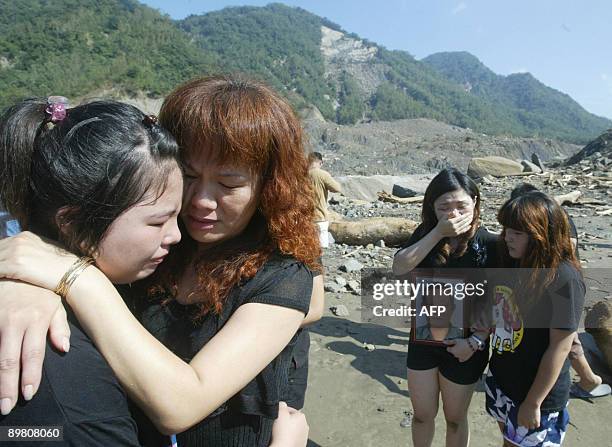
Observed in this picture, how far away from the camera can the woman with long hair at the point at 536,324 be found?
2.22 meters

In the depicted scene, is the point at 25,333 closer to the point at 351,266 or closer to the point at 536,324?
the point at 536,324

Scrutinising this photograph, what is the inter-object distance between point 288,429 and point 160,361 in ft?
1.77

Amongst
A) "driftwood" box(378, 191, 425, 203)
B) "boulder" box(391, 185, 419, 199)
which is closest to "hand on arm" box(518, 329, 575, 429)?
"driftwood" box(378, 191, 425, 203)

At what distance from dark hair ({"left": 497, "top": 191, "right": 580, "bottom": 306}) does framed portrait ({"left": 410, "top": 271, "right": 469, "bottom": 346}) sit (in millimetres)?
433

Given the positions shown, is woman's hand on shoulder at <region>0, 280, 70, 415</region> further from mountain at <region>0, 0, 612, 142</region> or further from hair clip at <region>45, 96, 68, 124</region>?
mountain at <region>0, 0, 612, 142</region>

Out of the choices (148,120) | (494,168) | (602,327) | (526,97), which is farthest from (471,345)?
(526,97)

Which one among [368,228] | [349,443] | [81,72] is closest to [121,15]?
[81,72]

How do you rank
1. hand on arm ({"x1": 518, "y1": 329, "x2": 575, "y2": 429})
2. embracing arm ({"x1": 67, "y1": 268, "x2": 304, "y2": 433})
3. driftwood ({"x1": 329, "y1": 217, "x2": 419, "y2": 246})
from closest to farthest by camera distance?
embracing arm ({"x1": 67, "y1": 268, "x2": 304, "y2": 433})
hand on arm ({"x1": 518, "y1": 329, "x2": 575, "y2": 429})
driftwood ({"x1": 329, "y1": 217, "x2": 419, "y2": 246})

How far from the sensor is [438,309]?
2.75m

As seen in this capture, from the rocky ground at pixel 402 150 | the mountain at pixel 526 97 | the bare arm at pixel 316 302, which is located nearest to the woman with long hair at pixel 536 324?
the bare arm at pixel 316 302

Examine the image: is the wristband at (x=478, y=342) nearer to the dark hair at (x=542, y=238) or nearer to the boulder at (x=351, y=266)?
the dark hair at (x=542, y=238)

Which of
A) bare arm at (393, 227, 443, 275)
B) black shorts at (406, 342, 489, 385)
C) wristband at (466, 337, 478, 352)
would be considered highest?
bare arm at (393, 227, 443, 275)

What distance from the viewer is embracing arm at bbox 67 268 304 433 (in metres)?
0.91

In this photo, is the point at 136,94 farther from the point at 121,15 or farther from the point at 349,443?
the point at 349,443
